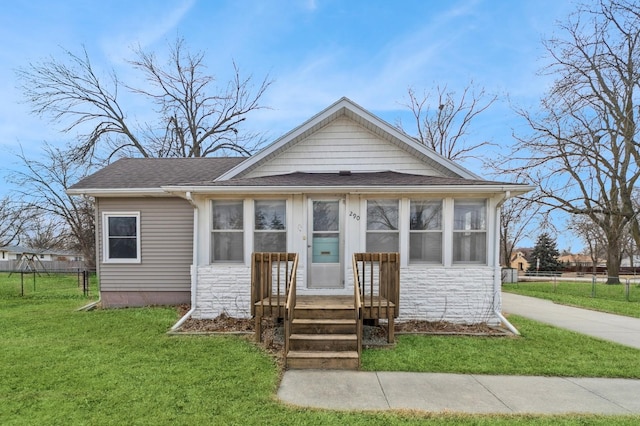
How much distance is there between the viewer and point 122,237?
8.20 meters

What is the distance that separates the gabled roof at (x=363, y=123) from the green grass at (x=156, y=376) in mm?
3651

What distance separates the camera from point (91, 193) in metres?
7.80

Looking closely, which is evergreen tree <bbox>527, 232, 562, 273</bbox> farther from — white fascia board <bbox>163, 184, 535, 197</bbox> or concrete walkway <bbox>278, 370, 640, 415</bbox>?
concrete walkway <bbox>278, 370, 640, 415</bbox>

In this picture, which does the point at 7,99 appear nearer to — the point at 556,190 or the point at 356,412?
the point at 356,412

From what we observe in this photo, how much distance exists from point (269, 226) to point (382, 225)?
7.92 ft

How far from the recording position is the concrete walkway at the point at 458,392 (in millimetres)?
3494

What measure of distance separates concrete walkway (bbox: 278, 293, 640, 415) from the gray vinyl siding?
4.99 meters

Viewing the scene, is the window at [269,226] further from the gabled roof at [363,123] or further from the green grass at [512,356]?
the green grass at [512,356]

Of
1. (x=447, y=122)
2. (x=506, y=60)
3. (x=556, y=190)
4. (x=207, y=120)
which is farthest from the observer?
(x=447, y=122)

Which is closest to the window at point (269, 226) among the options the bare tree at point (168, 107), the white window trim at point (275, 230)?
the white window trim at point (275, 230)

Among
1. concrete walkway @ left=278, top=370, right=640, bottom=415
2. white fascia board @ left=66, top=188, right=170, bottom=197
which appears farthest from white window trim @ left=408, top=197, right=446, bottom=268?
white fascia board @ left=66, top=188, right=170, bottom=197

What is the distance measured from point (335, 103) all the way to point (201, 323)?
570cm

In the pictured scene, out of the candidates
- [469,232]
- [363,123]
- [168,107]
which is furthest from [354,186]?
[168,107]

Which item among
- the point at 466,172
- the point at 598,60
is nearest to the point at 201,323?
the point at 466,172
